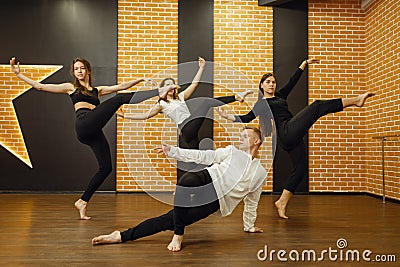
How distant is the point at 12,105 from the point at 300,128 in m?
4.20

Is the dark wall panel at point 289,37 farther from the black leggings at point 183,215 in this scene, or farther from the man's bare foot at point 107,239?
the man's bare foot at point 107,239

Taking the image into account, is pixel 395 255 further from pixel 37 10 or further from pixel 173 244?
pixel 37 10

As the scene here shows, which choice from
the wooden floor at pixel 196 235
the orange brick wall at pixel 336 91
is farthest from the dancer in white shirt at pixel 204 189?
the orange brick wall at pixel 336 91

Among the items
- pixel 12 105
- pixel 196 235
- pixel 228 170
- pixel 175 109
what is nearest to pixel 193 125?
pixel 175 109

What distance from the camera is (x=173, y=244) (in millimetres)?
2879

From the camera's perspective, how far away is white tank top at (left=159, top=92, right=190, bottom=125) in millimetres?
4009

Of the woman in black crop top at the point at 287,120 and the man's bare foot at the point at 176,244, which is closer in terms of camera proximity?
the man's bare foot at the point at 176,244

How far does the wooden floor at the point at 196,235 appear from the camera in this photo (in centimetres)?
264

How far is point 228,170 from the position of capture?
297 centimetres

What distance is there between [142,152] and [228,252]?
12.6ft

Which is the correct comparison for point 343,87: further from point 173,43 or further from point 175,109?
point 175,109

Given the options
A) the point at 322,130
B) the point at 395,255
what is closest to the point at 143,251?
the point at 395,255

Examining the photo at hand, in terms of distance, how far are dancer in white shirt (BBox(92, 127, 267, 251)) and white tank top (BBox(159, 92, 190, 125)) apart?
3.38 ft

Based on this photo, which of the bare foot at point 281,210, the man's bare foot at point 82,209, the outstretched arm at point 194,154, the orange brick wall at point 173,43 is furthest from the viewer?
the orange brick wall at point 173,43
